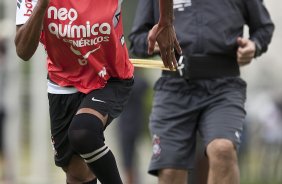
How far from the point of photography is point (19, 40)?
6.88 metres

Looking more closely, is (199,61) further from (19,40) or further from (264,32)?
(19,40)

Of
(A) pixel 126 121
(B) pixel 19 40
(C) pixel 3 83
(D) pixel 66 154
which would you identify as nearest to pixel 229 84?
(D) pixel 66 154

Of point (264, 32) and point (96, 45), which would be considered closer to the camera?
point (96, 45)

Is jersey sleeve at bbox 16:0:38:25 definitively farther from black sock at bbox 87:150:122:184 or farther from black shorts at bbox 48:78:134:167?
black sock at bbox 87:150:122:184

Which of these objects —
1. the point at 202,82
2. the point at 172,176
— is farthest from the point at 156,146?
the point at 202,82

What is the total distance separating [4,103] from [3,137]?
0.61 meters

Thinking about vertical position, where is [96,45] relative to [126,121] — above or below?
above

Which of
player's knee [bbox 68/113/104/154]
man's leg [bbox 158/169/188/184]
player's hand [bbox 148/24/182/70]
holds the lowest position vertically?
man's leg [bbox 158/169/188/184]

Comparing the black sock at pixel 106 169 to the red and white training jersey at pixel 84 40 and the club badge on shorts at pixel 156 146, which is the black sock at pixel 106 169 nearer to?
the red and white training jersey at pixel 84 40

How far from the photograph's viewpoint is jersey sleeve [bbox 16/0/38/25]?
22.8ft

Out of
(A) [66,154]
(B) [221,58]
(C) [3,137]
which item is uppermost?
(B) [221,58]

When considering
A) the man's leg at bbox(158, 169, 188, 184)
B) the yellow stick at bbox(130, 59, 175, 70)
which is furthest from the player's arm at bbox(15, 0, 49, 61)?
the man's leg at bbox(158, 169, 188, 184)

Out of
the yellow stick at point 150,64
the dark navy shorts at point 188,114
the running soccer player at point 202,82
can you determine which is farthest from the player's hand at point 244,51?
the yellow stick at point 150,64

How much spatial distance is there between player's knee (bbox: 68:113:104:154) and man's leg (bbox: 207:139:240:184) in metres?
1.34
